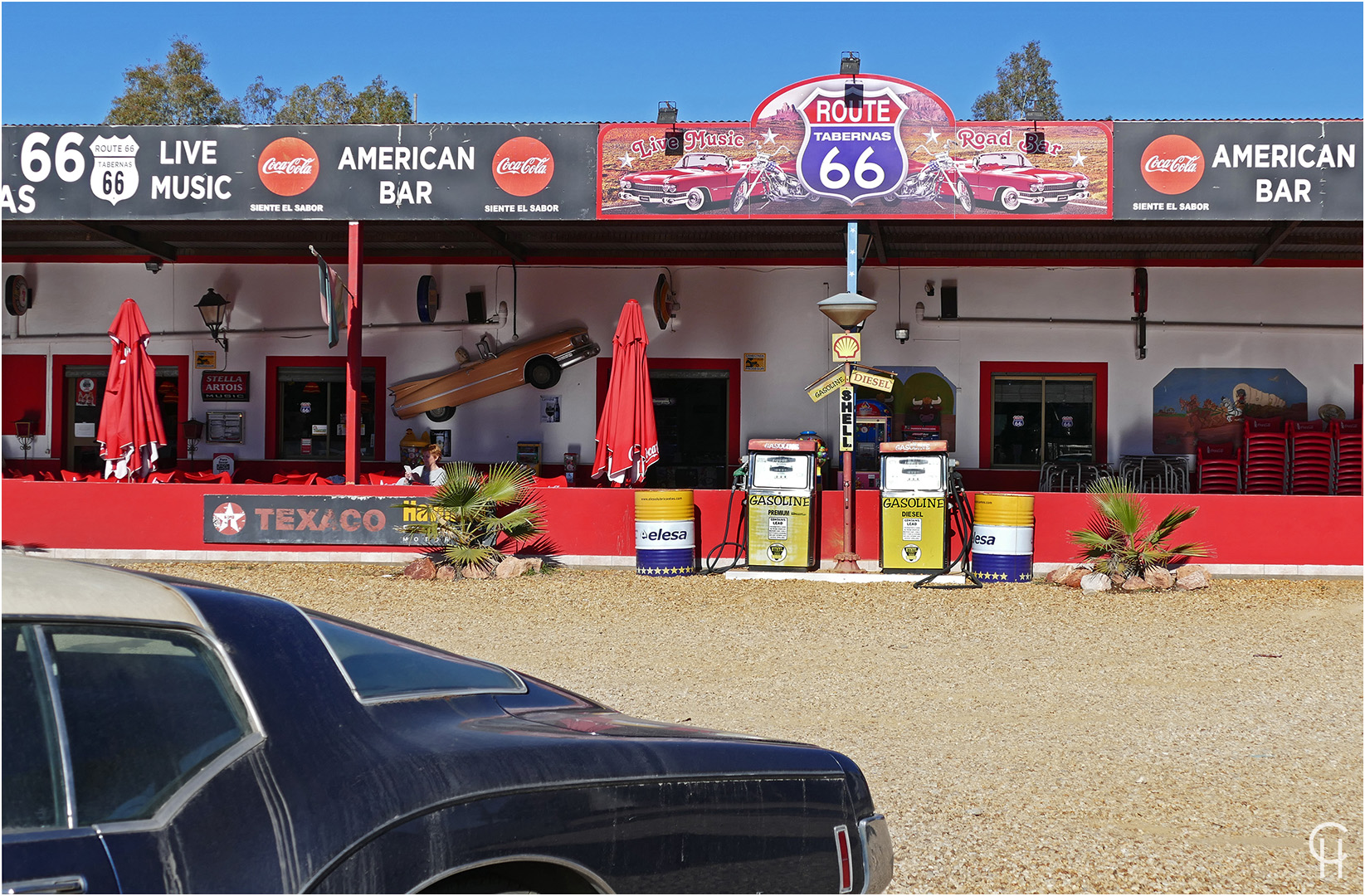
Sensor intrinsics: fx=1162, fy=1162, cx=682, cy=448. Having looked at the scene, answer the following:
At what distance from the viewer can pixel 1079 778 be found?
5516mm

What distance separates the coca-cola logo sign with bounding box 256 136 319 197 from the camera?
13.5 meters

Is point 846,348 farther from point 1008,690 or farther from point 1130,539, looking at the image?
point 1008,690

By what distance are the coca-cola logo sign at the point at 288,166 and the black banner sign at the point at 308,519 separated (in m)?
3.59

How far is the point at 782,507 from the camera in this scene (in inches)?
488

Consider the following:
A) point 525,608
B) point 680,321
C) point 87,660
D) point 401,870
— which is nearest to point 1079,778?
point 401,870

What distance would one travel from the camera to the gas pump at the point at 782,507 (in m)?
12.4

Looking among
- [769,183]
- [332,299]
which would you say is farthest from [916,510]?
[332,299]

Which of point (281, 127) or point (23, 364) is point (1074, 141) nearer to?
point (281, 127)

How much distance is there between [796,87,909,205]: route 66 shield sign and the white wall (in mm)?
4155

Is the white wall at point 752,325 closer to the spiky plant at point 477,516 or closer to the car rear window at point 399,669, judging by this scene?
the spiky plant at point 477,516

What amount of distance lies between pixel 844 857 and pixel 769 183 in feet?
35.3

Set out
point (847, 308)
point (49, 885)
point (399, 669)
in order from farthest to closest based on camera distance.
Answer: point (847, 308) < point (399, 669) < point (49, 885)

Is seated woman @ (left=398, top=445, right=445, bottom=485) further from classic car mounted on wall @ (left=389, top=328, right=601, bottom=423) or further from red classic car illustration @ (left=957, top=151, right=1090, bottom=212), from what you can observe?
red classic car illustration @ (left=957, top=151, right=1090, bottom=212)

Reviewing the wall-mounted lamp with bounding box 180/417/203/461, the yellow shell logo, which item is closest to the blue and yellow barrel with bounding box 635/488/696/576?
the yellow shell logo
